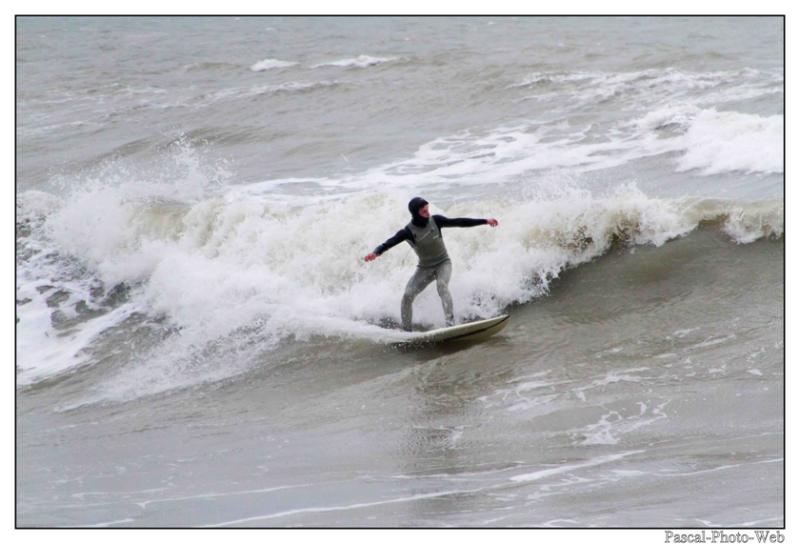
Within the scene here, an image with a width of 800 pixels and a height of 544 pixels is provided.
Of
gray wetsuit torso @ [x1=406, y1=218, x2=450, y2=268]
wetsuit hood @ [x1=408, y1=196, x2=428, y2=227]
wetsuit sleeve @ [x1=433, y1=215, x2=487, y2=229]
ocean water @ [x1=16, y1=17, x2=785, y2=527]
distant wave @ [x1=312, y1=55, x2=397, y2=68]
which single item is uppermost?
distant wave @ [x1=312, y1=55, x2=397, y2=68]

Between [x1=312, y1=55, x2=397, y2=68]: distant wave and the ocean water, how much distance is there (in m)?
6.95

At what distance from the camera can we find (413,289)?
1038 cm

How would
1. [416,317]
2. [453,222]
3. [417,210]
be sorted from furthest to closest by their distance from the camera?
[416,317], [453,222], [417,210]

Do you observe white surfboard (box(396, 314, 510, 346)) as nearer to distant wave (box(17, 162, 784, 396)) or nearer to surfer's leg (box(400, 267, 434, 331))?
surfer's leg (box(400, 267, 434, 331))

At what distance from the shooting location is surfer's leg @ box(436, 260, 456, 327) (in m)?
10.2

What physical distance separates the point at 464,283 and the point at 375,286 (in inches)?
47.4

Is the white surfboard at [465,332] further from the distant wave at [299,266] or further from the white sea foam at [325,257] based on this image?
the distant wave at [299,266]

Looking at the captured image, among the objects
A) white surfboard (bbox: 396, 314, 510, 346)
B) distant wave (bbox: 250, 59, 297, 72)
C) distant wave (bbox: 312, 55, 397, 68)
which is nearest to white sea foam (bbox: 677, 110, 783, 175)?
white surfboard (bbox: 396, 314, 510, 346)

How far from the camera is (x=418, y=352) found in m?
10.2

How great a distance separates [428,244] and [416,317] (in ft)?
4.23

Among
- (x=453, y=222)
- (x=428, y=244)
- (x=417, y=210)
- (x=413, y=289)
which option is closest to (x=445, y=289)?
(x=413, y=289)

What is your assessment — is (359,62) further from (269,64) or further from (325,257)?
(325,257)

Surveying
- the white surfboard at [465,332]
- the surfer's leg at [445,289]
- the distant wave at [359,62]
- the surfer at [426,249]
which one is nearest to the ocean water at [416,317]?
the white surfboard at [465,332]

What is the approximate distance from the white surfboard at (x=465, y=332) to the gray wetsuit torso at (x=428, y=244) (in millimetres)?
744
